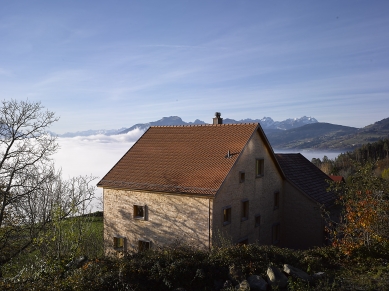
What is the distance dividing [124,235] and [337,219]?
1624 cm

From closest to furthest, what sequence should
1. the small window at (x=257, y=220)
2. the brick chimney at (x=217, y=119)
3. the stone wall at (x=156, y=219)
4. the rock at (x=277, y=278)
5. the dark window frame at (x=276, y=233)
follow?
the rock at (x=277, y=278), the stone wall at (x=156, y=219), the small window at (x=257, y=220), the dark window frame at (x=276, y=233), the brick chimney at (x=217, y=119)

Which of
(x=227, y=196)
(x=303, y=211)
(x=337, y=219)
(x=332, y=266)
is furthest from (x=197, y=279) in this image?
(x=337, y=219)

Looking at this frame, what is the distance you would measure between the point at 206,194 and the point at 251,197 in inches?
194

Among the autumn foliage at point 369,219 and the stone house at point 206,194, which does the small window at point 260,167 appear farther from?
the autumn foliage at point 369,219

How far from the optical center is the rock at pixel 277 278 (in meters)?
10.5

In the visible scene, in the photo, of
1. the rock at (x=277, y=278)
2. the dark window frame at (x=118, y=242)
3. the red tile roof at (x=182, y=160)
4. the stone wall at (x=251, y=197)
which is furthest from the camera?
the dark window frame at (x=118, y=242)

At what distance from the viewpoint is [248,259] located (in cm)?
1234

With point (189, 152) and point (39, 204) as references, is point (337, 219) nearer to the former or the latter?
point (189, 152)

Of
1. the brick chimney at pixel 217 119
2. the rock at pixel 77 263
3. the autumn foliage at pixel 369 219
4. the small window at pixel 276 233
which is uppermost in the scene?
the brick chimney at pixel 217 119

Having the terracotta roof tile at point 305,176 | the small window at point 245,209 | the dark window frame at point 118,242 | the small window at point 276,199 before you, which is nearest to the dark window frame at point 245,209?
the small window at point 245,209

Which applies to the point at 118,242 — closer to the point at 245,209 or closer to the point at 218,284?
the point at 245,209

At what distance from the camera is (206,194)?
19.9m

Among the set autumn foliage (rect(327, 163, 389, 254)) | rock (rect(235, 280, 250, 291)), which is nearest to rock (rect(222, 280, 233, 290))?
rock (rect(235, 280, 250, 291))

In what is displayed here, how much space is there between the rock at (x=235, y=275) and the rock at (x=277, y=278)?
81cm
